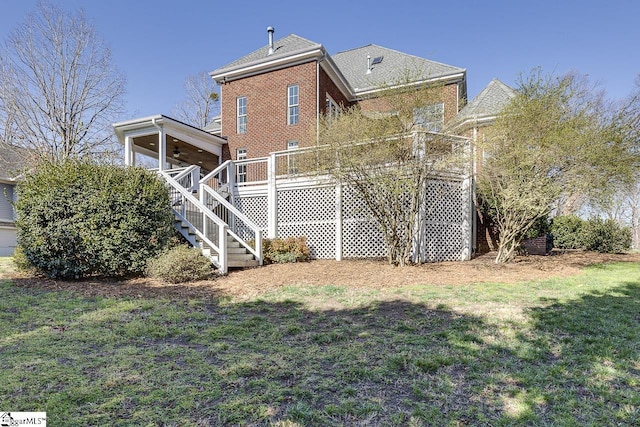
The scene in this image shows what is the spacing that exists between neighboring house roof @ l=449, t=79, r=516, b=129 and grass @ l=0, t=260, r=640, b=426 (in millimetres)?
8236

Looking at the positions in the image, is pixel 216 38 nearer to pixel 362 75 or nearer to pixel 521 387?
pixel 362 75

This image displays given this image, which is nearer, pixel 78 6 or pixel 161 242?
pixel 161 242

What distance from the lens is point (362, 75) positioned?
61.2 feet

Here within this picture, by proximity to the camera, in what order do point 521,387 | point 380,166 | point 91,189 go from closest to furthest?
point 521,387
point 91,189
point 380,166

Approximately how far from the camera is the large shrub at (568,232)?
1467 centimetres

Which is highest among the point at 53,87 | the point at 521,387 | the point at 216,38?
the point at 216,38

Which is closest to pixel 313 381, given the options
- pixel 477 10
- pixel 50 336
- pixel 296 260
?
pixel 50 336

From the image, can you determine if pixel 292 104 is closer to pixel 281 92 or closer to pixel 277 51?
pixel 281 92

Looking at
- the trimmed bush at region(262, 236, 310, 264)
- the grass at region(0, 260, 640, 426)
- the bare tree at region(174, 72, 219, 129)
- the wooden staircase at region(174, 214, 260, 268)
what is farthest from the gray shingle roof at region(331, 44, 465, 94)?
the bare tree at region(174, 72, 219, 129)

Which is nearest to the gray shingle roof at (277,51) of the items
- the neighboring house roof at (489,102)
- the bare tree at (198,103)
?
the neighboring house roof at (489,102)

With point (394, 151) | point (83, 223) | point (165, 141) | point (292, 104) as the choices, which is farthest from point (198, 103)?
point (394, 151)

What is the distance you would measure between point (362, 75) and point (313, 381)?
18.2 metres

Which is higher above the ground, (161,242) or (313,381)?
(161,242)

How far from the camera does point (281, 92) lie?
Result: 15180 mm
